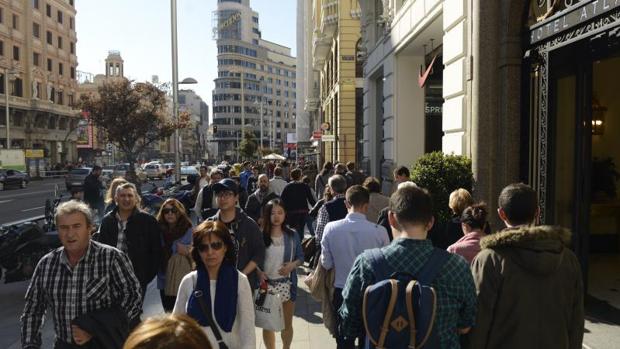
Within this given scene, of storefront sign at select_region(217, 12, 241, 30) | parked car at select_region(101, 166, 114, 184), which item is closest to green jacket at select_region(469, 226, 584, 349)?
parked car at select_region(101, 166, 114, 184)

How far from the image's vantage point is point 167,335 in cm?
150

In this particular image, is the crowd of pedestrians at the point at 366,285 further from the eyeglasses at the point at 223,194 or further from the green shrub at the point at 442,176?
the green shrub at the point at 442,176

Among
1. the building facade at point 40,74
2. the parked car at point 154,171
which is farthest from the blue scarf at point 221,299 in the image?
the building facade at point 40,74

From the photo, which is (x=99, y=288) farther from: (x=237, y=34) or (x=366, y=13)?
(x=237, y=34)

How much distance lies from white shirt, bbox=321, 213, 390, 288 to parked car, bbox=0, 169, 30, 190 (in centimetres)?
3693

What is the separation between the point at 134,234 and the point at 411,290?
3.42 m

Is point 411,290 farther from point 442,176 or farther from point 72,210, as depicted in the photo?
point 442,176

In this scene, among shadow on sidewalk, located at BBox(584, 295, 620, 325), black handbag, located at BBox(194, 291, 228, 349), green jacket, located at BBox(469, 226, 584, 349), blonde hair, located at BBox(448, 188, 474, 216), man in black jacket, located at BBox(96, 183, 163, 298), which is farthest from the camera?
shadow on sidewalk, located at BBox(584, 295, 620, 325)

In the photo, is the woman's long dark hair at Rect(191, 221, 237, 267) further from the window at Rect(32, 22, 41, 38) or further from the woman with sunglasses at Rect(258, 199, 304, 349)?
the window at Rect(32, 22, 41, 38)

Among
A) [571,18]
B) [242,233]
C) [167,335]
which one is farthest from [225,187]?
[571,18]

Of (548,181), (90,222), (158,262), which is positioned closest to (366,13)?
(548,181)

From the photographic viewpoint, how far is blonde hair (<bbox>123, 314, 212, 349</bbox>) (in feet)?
4.83

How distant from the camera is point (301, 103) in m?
71.9

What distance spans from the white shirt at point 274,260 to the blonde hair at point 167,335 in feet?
11.1
